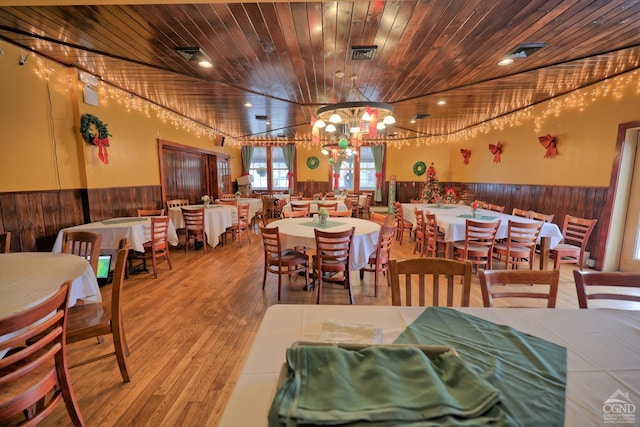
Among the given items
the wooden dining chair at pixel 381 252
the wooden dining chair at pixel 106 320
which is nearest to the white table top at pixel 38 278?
the wooden dining chair at pixel 106 320

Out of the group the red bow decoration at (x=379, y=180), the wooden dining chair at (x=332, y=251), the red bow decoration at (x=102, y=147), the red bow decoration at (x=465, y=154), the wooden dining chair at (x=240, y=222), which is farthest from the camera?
the red bow decoration at (x=379, y=180)

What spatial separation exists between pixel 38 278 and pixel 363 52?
3.49 m

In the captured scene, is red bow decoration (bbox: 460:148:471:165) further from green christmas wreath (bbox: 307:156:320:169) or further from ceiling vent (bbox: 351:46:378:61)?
ceiling vent (bbox: 351:46:378:61)

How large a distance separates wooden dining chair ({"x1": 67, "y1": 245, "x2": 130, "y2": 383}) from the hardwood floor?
210 mm

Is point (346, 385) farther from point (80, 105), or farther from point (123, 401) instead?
point (80, 105)

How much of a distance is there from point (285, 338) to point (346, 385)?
1.29ft

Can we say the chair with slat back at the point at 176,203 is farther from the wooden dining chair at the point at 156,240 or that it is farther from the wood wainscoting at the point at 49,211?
the wooden dining chair at the point at 156,240

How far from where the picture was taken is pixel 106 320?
1870 mm

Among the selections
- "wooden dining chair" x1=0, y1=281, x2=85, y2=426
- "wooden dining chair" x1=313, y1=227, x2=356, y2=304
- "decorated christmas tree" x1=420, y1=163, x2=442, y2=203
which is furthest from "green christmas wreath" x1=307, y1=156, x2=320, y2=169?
"wooden dining chair" x1=0, y1=281, x2=85, y2=426

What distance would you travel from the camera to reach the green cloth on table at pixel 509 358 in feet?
2.36

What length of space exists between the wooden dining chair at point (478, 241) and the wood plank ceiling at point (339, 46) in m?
2.07

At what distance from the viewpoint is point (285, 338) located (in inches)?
41.5

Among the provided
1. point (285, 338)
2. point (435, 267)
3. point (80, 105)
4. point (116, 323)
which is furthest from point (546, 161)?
point (80, 105)

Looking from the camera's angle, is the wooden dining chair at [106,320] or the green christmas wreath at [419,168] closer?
the wooden dining chair at [106,320]
